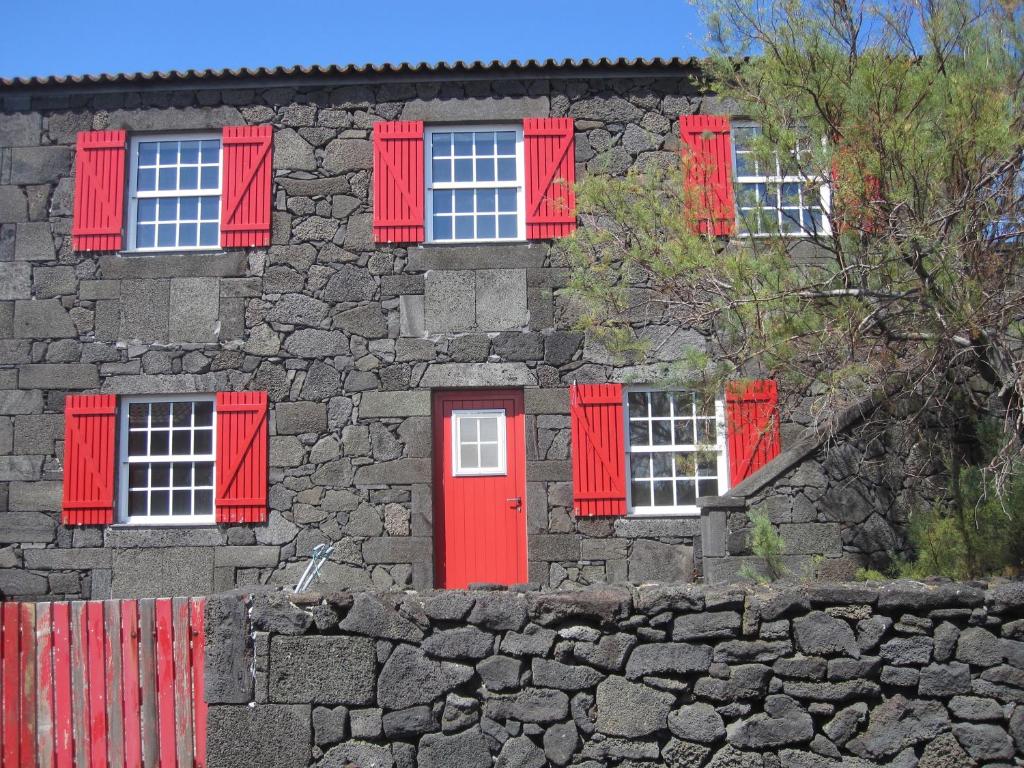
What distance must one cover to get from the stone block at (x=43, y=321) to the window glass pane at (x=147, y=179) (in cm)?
139

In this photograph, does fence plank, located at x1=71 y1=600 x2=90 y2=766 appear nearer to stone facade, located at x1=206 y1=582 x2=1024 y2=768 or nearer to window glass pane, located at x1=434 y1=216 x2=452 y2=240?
stone facade, located at x1=206 y1=582 x2=1024 y2=768

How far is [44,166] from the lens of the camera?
984 centimetres

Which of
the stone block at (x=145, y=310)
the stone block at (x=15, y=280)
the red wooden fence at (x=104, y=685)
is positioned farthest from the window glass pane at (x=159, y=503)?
the red wooden fence at (x=104, y=685)

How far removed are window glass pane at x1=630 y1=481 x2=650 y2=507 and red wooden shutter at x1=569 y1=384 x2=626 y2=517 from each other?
212mm

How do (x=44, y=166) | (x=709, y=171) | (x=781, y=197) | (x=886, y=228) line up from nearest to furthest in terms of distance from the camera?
(x=886, y=228)
(x=781, y=197)
(x=709, y=171)
(x=44, y=166)

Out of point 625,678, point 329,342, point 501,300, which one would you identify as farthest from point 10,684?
point 501,300

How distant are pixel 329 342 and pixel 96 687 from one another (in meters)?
4.72

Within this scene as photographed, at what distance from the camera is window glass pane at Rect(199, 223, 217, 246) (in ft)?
32.1

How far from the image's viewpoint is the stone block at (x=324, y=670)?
5113mm

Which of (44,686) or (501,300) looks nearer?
(44,686)

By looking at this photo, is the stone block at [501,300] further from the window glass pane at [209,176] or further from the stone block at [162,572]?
the stone block at [162,572]

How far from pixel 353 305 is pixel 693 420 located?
3351 millimetres

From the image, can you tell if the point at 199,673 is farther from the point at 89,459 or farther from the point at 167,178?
the point at 167,178

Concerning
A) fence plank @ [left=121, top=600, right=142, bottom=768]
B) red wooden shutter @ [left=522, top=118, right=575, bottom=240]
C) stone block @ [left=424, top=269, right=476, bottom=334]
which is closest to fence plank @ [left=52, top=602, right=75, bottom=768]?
fence plank @ [left=121, top=600, right=142, bottom=768]
